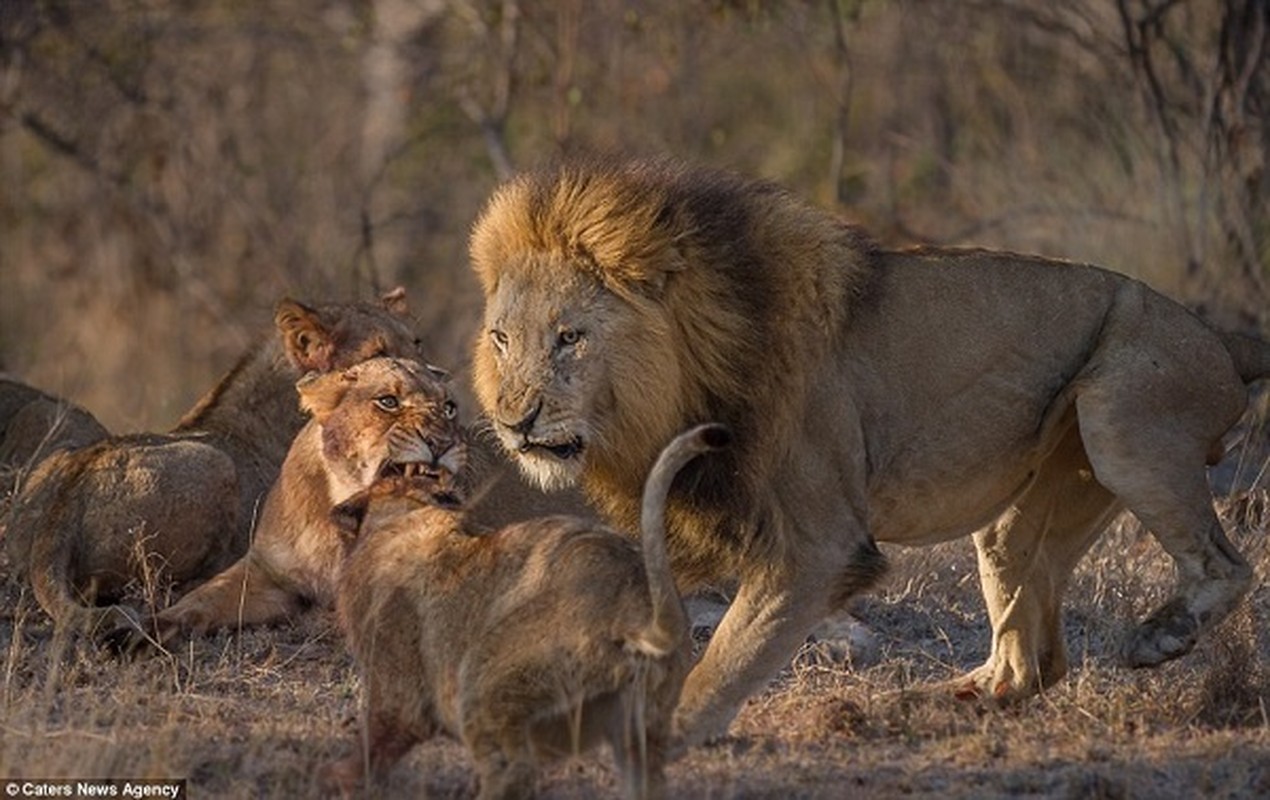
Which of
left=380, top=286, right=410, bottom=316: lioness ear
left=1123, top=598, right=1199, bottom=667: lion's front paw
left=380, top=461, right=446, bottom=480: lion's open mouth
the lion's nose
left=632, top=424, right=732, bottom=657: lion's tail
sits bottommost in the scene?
left=1123, top=598, right=1199, bottom=667: lion's front paw

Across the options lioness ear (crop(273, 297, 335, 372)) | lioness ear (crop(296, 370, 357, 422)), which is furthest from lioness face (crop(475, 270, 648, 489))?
lioness ear (crop(273, 297, 335, 372))

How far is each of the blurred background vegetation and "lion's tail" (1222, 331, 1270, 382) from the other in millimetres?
4639

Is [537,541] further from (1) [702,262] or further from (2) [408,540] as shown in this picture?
(1) [702,262]

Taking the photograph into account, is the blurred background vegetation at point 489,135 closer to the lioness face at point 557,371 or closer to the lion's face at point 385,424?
the lion's face at point 385,424

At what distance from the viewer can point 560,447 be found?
5.28 meters

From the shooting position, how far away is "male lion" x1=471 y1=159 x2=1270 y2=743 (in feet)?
17.4

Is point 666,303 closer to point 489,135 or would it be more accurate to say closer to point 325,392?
point 325,392

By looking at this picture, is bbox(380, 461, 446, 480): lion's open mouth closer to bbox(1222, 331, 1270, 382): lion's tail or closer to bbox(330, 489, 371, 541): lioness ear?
bbox(330, 489, 371, 541): lioness ear

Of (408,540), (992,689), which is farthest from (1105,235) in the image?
(408,540)

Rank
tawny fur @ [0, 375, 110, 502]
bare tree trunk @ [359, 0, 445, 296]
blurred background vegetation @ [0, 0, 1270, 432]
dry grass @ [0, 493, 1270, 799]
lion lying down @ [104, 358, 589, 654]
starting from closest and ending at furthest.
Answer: dry grass @ [0, 493, 1270, 799], lion lying down @ [104, 358, 589, 654], tawny fur @ [0, 375, 110, 502], blurred background vegetation @ [0, 0, 1270, 432], bare tree trunk @ [359, 0, 445, 296]

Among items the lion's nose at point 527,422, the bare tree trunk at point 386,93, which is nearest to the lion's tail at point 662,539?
the lion's nose at point 527,422

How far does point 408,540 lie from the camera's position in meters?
4.79

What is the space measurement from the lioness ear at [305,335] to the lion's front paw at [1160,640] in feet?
8.18

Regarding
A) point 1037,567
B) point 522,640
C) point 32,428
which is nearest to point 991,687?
point 1037,567
